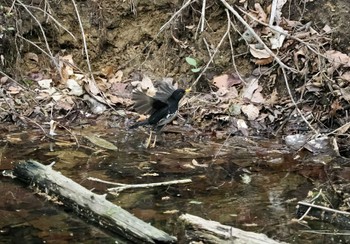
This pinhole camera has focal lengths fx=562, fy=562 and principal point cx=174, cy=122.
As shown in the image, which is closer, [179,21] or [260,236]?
[260,236]

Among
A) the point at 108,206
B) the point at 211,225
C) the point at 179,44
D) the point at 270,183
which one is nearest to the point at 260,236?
the point at 211,225

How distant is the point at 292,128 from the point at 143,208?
2.91 meters

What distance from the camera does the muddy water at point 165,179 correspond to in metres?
4.17

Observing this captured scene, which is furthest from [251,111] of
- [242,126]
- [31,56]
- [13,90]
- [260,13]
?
[31,56]

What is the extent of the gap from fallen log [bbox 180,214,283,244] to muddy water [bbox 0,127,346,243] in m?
0.27

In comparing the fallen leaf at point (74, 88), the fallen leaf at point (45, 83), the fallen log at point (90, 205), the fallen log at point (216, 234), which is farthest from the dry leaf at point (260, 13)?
the fallen log at point (216, 234)

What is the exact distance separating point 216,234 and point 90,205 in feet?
3.58

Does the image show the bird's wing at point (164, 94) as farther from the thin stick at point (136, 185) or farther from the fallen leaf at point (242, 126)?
the thin stick at point (136, 185)

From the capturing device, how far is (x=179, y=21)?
8.41m

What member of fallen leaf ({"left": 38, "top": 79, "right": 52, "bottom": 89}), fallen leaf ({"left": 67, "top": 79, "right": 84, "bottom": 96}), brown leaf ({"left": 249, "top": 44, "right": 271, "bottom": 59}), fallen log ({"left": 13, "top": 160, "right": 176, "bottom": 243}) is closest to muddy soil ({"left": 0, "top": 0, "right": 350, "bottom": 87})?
brown leaf ({"left": 249, "top": 44, "right": 271, "bottom": 59})

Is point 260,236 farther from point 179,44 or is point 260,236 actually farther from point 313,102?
point 179,44

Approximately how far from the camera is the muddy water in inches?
164

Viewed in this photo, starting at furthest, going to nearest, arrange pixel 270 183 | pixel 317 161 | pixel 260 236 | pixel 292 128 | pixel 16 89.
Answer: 1. pixel 16 89
2. pixel 292 128
3. pixel 317 161
4. pixel 270 183
5. pixel 260 236

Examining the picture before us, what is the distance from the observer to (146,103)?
6617 mm
